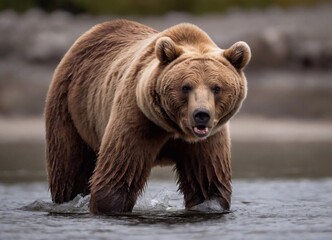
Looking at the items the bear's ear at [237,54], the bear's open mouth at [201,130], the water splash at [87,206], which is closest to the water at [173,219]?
the water splash at [87,206]

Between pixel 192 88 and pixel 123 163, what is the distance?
0.97 metres

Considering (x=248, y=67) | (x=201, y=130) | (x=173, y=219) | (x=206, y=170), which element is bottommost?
(x=173, y=219)

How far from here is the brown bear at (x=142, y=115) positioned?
374 inches

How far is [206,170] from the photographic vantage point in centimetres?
1016

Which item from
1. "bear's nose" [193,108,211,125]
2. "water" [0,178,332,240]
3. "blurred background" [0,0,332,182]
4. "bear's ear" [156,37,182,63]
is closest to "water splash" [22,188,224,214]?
"water" [0,178,332,240]

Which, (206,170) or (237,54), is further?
(206,170)

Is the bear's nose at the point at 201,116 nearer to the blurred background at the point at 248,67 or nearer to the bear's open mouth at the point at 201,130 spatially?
the bear's open mouth at the point at 201,130

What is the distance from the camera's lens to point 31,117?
77.0 feet

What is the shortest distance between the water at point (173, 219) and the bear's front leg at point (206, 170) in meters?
0.15

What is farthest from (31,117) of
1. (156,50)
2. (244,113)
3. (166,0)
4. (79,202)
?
(156,50)

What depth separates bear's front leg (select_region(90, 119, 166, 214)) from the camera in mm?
9836

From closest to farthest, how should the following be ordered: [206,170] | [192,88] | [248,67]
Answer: [192,88]
[206,170]
[248,67]

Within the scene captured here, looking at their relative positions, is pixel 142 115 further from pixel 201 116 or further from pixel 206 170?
pixel 206 170

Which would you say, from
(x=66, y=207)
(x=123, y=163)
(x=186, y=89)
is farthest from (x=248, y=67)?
(x=186, y=89)
